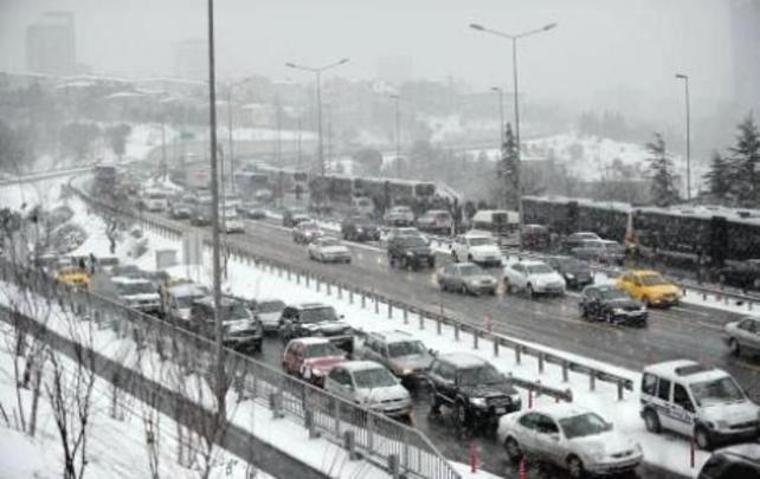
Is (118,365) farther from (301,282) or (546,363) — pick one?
(301,282)

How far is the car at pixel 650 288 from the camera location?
1491 inches

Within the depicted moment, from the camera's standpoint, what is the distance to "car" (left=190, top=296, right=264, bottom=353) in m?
31.9

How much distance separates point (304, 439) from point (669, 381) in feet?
25.2

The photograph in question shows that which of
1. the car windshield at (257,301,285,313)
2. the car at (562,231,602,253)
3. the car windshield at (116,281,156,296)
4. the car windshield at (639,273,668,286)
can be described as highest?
the car at (562,231,602,253)

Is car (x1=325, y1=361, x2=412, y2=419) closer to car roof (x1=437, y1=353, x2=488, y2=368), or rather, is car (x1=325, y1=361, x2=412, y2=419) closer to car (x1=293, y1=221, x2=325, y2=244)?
car roof (x1=437, y1=353, x2=488, y2=368)

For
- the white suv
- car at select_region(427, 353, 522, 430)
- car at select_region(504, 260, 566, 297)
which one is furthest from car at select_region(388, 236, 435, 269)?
car at select_region(427, 353, 522, 430)

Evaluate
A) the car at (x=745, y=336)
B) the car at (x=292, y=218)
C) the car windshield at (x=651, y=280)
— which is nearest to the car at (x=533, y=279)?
the car windshield at (x=651, y=280)

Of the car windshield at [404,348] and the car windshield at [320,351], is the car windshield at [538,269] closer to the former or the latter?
the car windshield at [404,348]

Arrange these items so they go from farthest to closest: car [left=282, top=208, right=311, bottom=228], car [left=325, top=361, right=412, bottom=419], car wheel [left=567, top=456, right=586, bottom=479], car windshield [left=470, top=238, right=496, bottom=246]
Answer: car [left=282, top=208, right=311, bottom=228] → car windshield [left=470, top=238, right=496, bottom=246] → car [left=325, top=361, right=412, bottom=419] → car wheel [left=567, top=456, right=586, bottom=479]

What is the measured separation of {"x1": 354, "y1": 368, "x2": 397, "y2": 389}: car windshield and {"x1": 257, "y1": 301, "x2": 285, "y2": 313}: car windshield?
42.9 ft

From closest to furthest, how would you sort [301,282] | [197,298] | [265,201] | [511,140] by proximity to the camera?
[197,298]
[301,282]
[511,140]
[265,201]

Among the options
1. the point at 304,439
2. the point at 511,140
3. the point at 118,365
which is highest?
the point at 511,140

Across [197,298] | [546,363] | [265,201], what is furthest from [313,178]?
[546,363]

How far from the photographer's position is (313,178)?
307 ft
